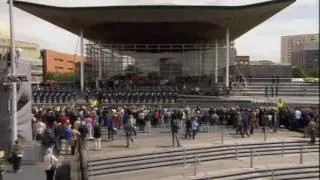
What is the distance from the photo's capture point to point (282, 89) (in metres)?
45.5

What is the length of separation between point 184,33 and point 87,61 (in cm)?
1074

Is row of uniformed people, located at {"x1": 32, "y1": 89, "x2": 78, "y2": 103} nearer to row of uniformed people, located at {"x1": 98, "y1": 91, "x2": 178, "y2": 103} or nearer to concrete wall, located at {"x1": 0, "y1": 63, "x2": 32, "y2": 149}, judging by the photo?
row of uniformed people, located at {"x1": 98, "y1": 91, "x2": 178, "y2": 103}

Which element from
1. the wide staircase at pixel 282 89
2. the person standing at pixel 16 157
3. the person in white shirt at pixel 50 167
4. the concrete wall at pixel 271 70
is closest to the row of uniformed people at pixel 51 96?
the wide staircase at pixel 282 89

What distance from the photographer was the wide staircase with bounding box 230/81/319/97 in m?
44.6

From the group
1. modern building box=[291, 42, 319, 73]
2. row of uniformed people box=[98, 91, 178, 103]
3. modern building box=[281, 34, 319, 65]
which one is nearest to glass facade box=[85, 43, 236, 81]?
row of uniformed people box=[98, 91, 178, 103]

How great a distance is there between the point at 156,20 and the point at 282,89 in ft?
50.0

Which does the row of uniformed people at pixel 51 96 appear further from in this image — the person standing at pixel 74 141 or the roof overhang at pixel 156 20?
the person standing at pixel 74 141

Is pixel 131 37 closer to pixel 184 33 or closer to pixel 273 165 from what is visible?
pixel 184 33

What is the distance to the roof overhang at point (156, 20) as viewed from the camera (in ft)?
171

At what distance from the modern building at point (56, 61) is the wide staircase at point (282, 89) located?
79.2 meters

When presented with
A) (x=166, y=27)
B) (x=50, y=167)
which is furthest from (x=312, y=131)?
(x=166, y=27)

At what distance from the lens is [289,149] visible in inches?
928

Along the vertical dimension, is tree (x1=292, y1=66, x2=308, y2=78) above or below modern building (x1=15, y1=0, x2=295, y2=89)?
below

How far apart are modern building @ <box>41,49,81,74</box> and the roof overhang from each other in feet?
203
